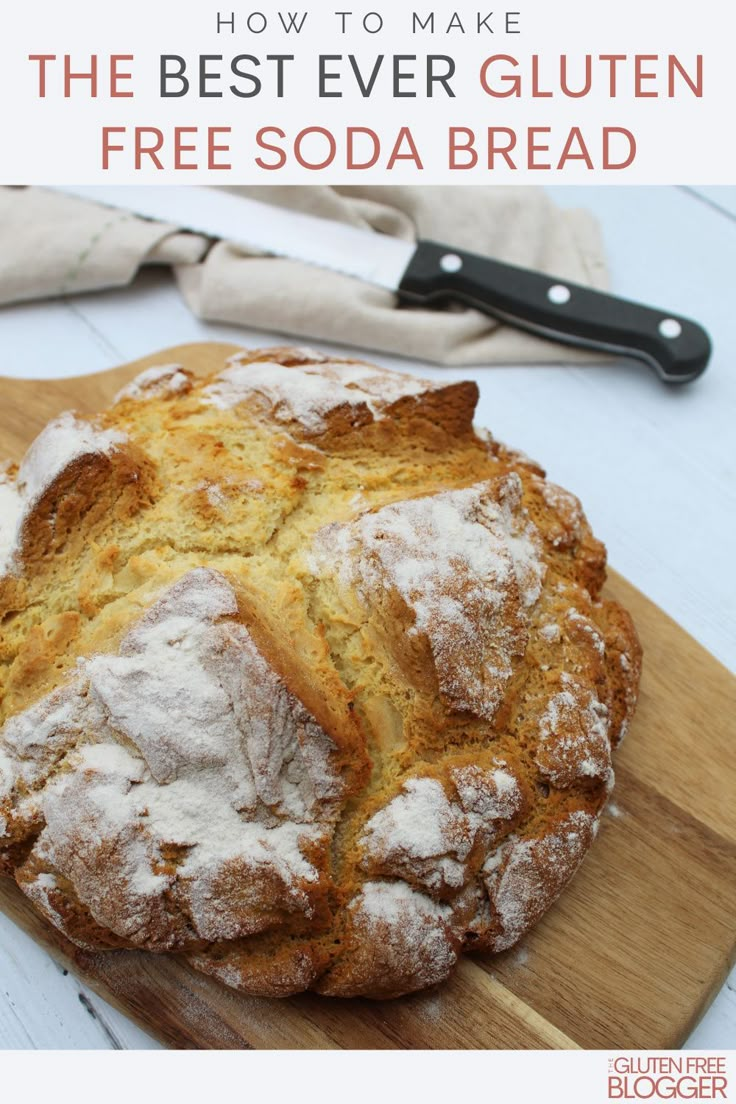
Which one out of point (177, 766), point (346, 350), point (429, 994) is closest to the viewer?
point (177, 766)

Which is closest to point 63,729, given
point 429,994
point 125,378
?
point 429,994

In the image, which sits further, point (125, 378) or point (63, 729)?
point (125, 378)

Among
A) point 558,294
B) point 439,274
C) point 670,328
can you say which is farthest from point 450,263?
point 670,328

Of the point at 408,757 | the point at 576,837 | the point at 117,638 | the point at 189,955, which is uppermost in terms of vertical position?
the point at 117,638

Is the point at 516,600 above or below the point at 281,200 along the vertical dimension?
below

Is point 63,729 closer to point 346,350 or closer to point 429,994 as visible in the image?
point 429,994

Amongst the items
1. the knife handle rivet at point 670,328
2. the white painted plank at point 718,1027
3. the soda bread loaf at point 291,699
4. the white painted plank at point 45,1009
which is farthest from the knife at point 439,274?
the white painted plank at point 45,1009

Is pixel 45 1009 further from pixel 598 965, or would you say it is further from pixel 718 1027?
pixel 718 1027
